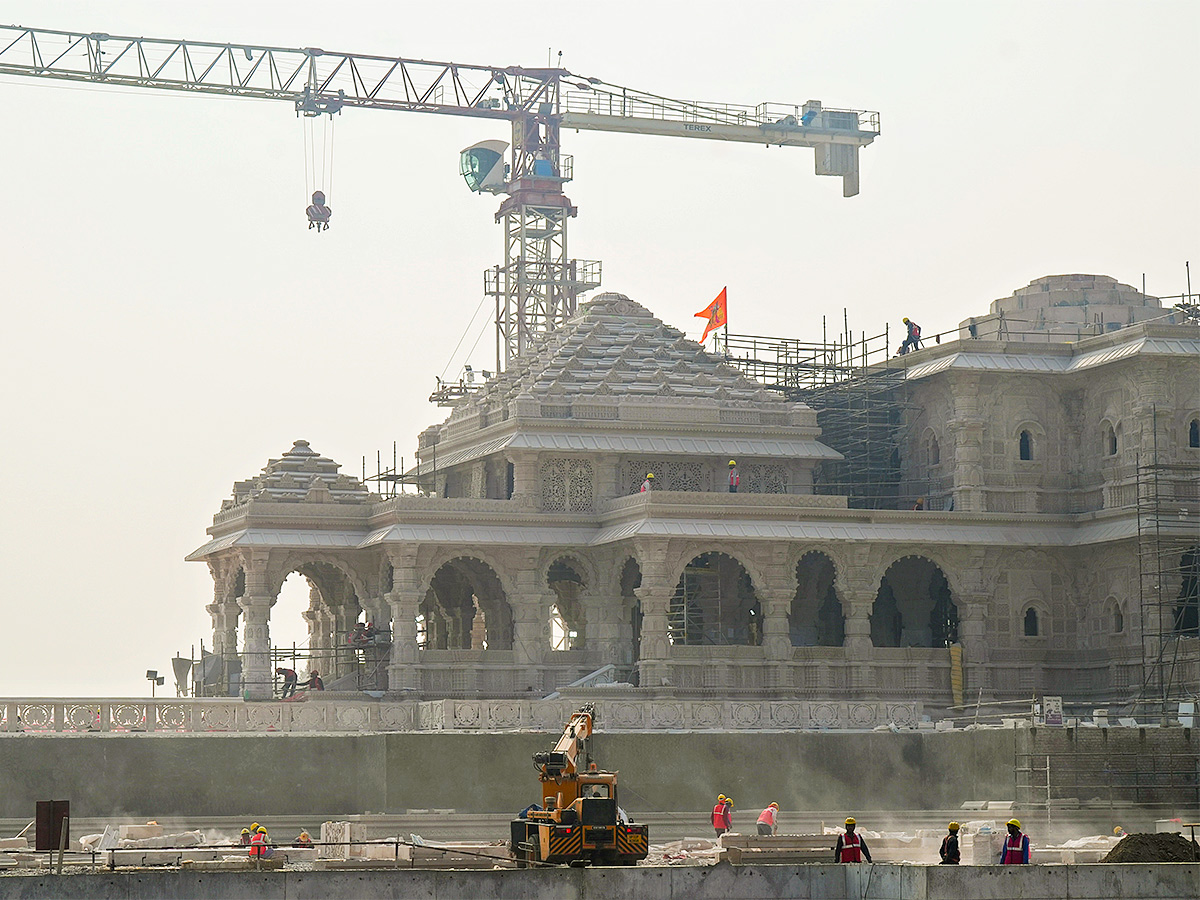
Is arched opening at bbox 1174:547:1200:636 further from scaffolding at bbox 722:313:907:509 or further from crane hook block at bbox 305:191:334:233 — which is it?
crane hook block at bbox 305:191:334:233

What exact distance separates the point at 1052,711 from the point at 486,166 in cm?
6209

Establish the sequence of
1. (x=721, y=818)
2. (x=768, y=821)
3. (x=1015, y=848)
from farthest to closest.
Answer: (x=768, y=821) < (x=721, y=818) < (x=1015, y=848)

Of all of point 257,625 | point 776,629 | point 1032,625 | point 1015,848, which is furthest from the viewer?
point 1032,625

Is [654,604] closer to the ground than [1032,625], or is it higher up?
higher up

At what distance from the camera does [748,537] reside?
71438 millimetres

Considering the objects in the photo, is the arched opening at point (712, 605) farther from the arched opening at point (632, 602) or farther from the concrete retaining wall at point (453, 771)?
the concrete retaining wall at point (453, 771)

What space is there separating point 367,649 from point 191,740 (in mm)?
17513

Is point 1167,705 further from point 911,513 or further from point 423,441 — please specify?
point 423,441

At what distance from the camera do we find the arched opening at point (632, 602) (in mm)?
74594

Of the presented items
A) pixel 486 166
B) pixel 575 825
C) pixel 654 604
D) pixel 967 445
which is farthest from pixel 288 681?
pixel 486 166

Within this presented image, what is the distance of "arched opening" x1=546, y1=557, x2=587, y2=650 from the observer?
78.9 m

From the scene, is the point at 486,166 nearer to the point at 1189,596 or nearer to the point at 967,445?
the point at 967,445

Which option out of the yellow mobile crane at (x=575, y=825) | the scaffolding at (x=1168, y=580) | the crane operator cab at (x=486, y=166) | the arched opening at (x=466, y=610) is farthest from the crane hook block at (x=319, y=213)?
the yellow mobile crane at (x=575, y=825)

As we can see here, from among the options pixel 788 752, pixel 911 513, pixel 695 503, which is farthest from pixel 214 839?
pixel 911 513
